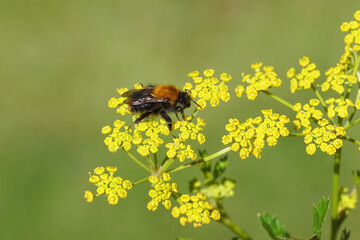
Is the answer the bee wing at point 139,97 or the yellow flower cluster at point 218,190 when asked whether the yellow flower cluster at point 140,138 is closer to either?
the bee wing at point 139,97

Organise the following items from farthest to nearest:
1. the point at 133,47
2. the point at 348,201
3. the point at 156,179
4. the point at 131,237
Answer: the point at 133,47 → the point at 131,237 → the point at 348,201 → the point at 156,179

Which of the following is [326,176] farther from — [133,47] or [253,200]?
[133,47]

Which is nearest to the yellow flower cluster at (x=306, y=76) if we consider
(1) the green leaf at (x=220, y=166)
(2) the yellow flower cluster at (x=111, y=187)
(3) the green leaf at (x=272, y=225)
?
(1) the green leaf at (x=220, y=166)

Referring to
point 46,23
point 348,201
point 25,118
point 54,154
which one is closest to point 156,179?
point 348,201

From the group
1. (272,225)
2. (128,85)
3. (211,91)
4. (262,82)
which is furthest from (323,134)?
(128,85)

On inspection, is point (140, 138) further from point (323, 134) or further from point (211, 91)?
point (323, 134)

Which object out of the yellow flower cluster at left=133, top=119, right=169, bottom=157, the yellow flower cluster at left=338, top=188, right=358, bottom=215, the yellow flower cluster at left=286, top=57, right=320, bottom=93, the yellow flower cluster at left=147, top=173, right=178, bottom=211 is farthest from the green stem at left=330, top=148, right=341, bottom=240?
the yellow flower cluster at left=133, top=119, right=169, bottom=157
